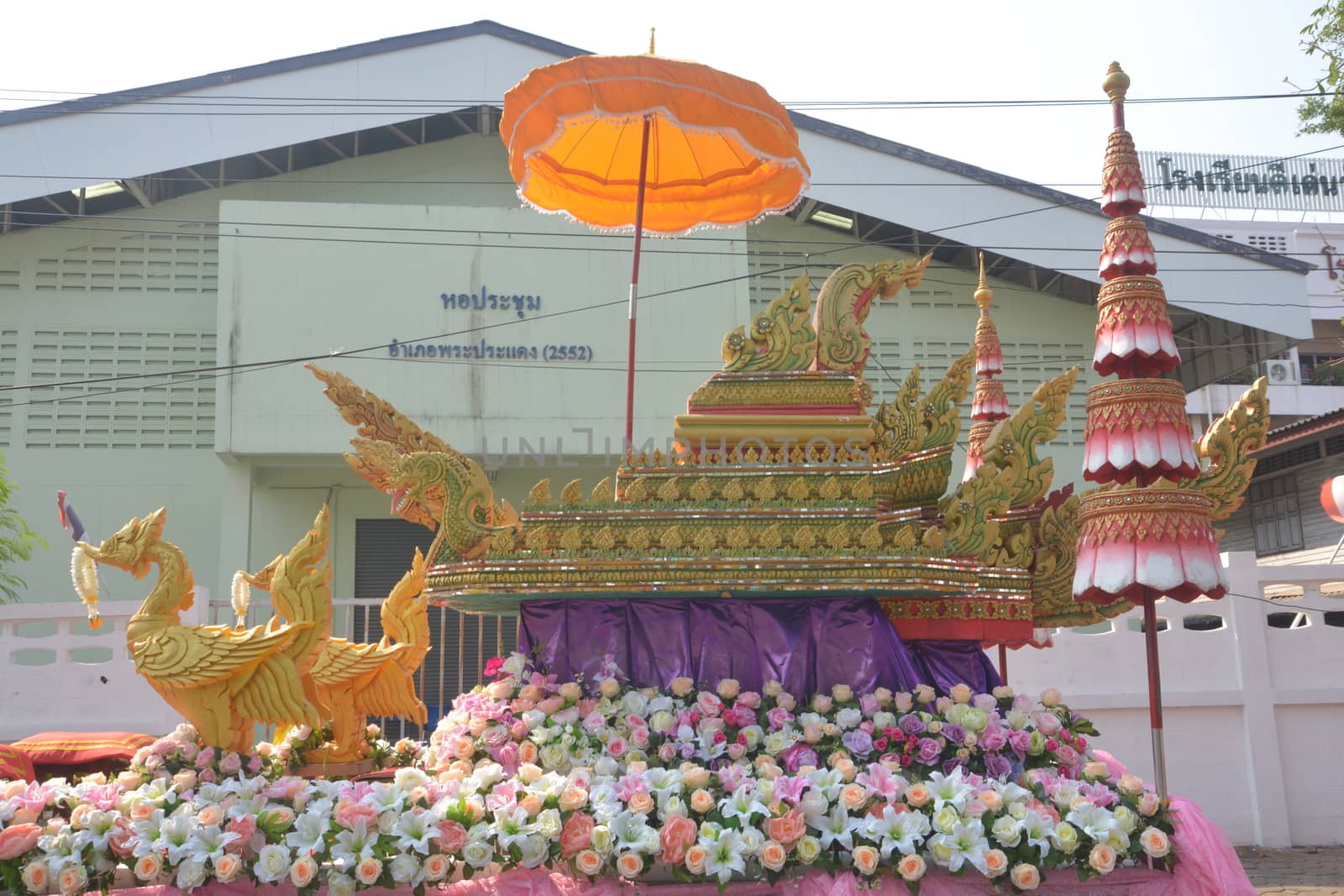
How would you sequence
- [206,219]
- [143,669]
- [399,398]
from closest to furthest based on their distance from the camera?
[143,669]
[399,398]
[206,219]

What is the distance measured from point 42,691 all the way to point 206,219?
8.37 m

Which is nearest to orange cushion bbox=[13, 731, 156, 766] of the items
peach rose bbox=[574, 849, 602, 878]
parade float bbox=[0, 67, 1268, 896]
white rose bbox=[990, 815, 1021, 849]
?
parade float bbox=[0, 67, 1268, 896]

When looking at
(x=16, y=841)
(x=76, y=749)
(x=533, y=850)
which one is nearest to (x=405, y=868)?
(x=533, y=850)

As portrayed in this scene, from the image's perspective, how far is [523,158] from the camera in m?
5.10

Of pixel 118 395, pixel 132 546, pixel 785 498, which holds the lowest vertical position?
pixel 132 546

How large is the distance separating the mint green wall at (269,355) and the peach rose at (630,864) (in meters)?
10.5

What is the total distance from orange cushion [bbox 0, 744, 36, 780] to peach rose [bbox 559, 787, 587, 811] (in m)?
2.25

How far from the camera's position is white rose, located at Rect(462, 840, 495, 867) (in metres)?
3.31

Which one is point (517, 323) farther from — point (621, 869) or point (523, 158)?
point (621, 869)

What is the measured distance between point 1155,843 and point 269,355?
1206cm

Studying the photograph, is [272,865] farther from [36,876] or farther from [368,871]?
[36,876]

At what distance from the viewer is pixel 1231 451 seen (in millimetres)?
4246

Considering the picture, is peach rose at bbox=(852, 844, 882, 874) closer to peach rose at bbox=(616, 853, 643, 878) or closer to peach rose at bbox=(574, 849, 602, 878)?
peach rose at bbox=(616, 853, 643, 878)

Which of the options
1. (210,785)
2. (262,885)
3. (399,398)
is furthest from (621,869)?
(399,398)
